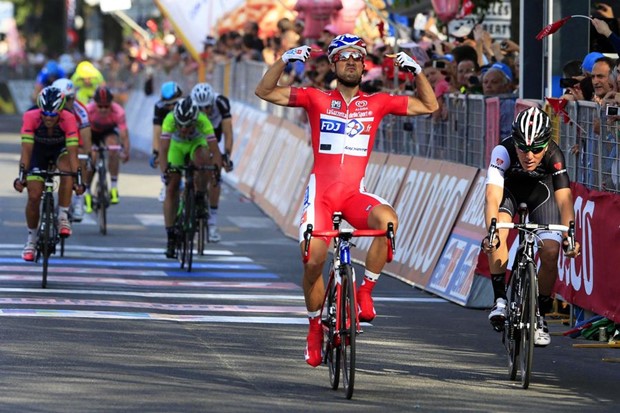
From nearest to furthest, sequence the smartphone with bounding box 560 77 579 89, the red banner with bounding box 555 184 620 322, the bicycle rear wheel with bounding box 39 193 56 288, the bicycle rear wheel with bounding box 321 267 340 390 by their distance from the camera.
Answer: the bicycle rear wheel with bounding box 321 267 340 390
the red banner with bounding box 555 184 620 322
the smartphone with bounding box 560 77 579 89
the bicycle rear wheel with bounding box 39 193 56 288

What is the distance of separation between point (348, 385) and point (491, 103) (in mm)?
6964

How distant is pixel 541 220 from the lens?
38.2ft

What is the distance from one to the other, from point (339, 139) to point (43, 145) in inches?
255

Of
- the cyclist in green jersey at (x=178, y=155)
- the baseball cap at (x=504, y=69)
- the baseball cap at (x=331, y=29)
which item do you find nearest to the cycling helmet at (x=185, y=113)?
the cyclist in green jersey at (x=178, y=155)

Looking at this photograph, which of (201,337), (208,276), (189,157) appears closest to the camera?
(201,337)

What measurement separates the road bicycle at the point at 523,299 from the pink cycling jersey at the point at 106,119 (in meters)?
12.6


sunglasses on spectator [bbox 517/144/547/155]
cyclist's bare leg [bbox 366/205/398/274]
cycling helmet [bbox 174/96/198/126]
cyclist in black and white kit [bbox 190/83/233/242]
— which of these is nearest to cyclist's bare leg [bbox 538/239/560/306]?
sunglasses on spectator [bbox 517/144/547/155]

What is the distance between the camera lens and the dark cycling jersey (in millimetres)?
11453

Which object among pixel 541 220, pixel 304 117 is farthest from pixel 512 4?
pixel 541 220

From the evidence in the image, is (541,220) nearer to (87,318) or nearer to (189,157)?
(87,318)

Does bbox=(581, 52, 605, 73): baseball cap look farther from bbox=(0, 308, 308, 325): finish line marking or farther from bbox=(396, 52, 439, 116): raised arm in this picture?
bbox=(0, 308, 308, 325): finish line marking

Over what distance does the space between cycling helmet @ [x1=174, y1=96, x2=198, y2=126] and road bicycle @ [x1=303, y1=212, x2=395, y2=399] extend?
25.3ft

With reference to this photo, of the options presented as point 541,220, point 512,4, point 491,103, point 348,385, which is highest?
point 512,4

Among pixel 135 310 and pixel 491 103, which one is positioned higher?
pixel 491 103
